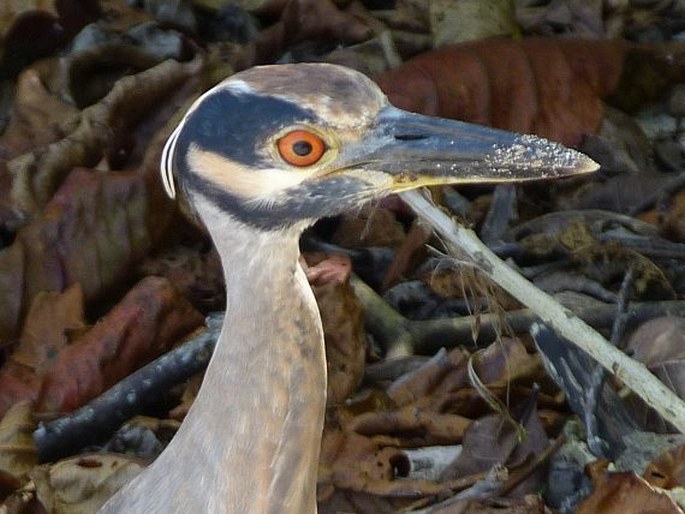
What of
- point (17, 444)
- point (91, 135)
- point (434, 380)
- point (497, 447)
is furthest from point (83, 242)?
point (497, 447)

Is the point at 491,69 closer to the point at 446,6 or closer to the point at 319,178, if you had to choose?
the point at 446,6

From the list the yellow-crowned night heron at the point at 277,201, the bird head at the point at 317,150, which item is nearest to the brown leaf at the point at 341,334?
the yellow-crowned night heron at the point at 277,201

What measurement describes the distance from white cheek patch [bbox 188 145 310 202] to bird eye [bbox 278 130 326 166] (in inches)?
0.8

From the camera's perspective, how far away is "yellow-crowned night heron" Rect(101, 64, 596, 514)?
1.85m

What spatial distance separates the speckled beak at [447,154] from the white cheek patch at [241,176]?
0.08m

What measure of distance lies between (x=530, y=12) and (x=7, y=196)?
1530 mm

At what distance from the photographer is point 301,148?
1.85 m

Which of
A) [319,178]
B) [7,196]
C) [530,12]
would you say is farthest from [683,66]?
[319,178]

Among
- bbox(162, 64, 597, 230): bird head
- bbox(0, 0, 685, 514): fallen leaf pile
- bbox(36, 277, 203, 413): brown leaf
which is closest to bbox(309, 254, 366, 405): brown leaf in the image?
bbox(0, 0, 685, 514): fallen leaf pile

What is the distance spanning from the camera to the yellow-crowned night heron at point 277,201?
185 cm

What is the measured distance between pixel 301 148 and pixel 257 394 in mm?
369

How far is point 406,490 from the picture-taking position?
2.73m

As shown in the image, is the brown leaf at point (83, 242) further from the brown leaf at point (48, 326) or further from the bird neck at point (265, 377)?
the bird neck at point (265, 377)

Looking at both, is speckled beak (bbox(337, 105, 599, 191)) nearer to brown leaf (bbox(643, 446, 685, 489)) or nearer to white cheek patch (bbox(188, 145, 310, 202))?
white cheek patch (bbox(188, 145, 310, 202))
